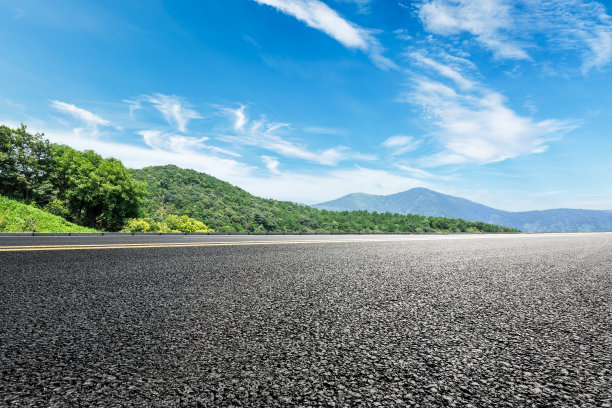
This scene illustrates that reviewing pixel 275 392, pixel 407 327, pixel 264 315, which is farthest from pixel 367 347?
pixel 264 315

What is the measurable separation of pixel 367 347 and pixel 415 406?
0.58 meters

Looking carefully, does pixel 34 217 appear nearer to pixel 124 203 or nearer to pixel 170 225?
pixel 124 203

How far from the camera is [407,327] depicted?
2.10m

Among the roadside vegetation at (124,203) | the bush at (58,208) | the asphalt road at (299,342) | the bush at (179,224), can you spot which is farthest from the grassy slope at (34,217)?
the asphalt road at (299,342)

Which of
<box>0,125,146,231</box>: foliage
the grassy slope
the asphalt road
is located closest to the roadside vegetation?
<box>0,125,146,231</box>: foliage

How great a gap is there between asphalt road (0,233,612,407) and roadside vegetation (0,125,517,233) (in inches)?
1192

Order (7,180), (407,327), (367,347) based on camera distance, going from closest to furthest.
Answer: (367,347) < (407,327) < (7,180)

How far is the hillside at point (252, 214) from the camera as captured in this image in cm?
5318

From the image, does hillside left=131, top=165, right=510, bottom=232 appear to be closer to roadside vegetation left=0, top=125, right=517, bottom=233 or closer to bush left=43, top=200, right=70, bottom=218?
roadside vegetation left=0, top=125, right=517, bottom=233

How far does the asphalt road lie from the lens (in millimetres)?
1262

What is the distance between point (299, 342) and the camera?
5.91 feet

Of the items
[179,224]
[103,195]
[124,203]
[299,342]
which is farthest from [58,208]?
[299,342]

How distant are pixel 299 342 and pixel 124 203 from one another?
42.5 m

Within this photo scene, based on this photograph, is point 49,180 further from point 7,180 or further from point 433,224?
point 433,224
